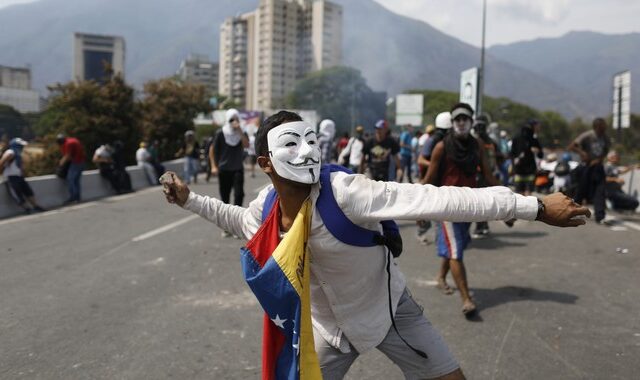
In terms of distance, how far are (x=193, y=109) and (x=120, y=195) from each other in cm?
2009

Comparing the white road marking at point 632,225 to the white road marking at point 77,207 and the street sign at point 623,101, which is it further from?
the white road marking at point 77,207

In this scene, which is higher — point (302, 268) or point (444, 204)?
point (444, 204)

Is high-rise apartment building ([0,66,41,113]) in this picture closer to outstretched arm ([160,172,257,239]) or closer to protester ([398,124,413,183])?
protester ([398,124,413,183])

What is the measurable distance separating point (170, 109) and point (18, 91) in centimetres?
13358

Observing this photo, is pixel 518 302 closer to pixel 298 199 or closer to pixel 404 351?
pixel 404 351

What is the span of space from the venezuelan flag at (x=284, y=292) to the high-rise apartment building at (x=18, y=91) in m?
157

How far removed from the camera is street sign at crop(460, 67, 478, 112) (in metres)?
17.7

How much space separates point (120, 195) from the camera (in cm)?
1588

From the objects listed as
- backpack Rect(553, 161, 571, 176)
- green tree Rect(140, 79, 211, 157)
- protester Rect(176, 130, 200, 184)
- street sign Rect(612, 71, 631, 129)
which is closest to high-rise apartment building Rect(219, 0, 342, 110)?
green tree Rect(140, 79, 211, 157)

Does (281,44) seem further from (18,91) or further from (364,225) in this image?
(364,225)

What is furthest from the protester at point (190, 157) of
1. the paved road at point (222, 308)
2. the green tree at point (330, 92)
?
the green tree at point (330, 92)

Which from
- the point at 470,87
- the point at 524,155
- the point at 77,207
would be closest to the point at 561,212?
the point at 524,155

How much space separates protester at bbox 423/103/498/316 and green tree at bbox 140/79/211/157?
29403 mm

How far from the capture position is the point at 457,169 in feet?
17.3
